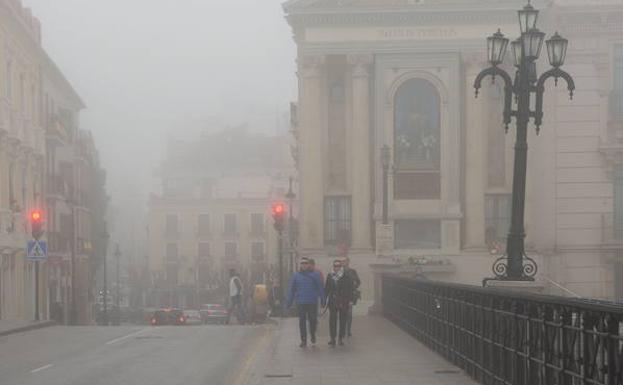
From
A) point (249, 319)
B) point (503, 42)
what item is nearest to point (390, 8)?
point (249, 319)

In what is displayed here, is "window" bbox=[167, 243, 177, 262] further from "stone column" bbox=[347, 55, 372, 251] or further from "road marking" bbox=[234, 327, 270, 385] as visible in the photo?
"road marking" bbox=[234, 327, 270, 385]

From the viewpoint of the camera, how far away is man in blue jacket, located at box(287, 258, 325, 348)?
78.5 ft

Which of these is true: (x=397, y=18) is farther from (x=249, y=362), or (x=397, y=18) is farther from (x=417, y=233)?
(x=249, y=362)

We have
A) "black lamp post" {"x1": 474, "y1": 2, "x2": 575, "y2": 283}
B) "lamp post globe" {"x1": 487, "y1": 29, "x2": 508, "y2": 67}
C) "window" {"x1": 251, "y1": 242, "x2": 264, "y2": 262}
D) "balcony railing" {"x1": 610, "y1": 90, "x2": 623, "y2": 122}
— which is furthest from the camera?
"window" {"x1": 251, "y1": 242, "x2": 264, "y2": 262}

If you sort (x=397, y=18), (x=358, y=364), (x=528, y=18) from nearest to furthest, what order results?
(x=358, y=364) → (x=528, y=18) → (x=397, y=18)

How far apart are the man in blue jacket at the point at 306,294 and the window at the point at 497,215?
32146mm

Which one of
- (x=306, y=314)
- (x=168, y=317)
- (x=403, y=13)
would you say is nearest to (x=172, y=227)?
(x=168, y=317)

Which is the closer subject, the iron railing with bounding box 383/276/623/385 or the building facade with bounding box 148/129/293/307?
the iron railing with bounding box 383/276/623/385

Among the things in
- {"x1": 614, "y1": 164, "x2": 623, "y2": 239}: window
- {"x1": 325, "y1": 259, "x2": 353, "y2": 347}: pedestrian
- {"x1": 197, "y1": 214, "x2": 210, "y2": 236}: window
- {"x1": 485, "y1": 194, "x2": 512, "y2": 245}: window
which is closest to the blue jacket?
{"x1": 325, "y1": 259, "x2": 353, "y2": 347}: pedestrian

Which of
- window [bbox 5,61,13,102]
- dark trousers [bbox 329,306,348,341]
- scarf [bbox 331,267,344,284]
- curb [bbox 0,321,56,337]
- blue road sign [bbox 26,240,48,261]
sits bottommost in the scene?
curb [bbox 0,321,56,337]

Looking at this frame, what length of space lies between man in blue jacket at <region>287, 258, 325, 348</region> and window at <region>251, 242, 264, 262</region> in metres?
76.5

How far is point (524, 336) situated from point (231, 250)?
89.0 m

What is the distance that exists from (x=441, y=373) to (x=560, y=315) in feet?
21.8

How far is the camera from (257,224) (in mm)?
102250
